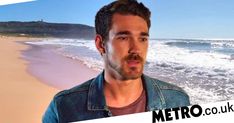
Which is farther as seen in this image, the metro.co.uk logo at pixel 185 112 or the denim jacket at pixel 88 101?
the metro.co.uk logo at pixel 185 112

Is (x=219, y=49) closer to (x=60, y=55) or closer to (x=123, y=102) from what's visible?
(x=123, y=102)

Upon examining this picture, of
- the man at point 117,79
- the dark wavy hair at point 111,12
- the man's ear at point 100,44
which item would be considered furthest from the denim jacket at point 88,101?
the dark wavy hair at point 111,12

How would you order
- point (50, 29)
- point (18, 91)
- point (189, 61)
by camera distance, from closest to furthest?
1. point (18, 91)
2. point (50, 29)
3. point (189, 61)

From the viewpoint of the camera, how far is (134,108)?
2.00 m

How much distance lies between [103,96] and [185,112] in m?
0.42

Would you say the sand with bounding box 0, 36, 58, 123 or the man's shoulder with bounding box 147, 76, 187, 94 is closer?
the sand with bounding box 0, 36, 58, 123

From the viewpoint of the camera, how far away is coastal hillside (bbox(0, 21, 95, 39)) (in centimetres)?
200

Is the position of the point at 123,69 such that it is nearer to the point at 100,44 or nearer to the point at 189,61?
the point at 100,44

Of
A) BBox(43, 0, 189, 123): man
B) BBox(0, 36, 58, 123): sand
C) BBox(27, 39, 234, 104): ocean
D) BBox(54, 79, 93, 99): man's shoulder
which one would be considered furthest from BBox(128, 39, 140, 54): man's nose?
BBox(0, 36, 58, 123): sand

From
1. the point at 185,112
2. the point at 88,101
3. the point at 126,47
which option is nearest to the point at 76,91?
the point at 88,101

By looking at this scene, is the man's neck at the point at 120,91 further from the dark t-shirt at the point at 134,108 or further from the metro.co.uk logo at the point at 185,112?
the metro.co.uk logo at the point at 185,112

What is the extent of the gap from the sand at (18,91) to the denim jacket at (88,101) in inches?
1.9

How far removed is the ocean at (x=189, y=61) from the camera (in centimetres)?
202

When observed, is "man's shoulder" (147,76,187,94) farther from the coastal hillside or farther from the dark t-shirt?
the coastal hillside
